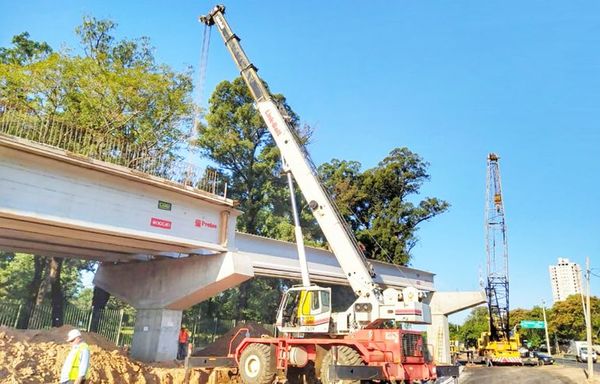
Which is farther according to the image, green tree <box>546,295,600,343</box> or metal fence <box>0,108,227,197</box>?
green tree <box>546,295,600,343</box>

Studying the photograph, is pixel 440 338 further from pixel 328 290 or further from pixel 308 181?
pixel 328 290

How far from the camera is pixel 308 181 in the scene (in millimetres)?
15930

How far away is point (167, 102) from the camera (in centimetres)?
2869

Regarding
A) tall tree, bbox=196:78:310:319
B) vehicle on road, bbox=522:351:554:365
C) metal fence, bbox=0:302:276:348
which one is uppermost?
tall tree, bbox=196:78:310:319

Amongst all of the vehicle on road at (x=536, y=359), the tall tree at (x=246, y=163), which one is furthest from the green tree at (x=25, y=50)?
the vehicle on road at (x=536, y=359)

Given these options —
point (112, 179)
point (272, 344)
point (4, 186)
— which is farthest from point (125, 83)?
point (272, 344)

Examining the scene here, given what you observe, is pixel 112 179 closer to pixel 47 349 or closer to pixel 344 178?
pixel 47 349

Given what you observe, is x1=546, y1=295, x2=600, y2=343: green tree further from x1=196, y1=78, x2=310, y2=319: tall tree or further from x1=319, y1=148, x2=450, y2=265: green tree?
x1=196, y1=78, x2=310, y2=319: tall tree

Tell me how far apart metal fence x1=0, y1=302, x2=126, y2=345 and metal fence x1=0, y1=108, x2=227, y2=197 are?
9520 mm

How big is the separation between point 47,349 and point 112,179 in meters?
5.29

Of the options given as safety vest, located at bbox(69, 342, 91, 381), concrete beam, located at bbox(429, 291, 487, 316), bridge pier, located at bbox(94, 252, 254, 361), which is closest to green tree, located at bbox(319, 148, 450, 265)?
concrete beam, located at bbox(429, 291, 487, 316)

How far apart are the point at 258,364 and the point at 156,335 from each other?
6.82 m

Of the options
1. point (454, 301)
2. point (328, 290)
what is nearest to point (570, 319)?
point (454, 301)

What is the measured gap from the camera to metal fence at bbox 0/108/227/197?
42.9 ft
